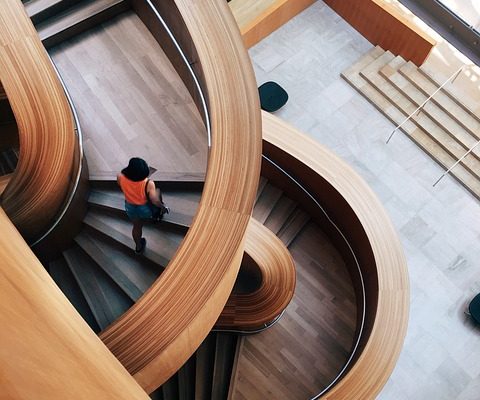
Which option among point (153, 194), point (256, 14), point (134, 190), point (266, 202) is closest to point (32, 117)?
point (134, 190)

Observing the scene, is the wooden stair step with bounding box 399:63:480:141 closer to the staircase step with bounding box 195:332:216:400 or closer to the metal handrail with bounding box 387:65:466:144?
the metal handrail with bounding box 387:65:466:144

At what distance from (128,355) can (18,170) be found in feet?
6.41

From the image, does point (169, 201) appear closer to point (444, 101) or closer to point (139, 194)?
point (139, 194)

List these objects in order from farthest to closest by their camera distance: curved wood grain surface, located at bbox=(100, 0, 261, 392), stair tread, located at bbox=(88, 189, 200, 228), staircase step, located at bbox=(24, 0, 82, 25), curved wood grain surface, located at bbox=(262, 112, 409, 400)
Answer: curved wood grain surface, located at bbox=(262, 112, 409, 400)
staircase step, located at bbox=(24, 0, 82, 25)
stair tread, located at bbox=(88, 189, 200, 228)
curved wood grain surface, located at bbox=(100, 0, 261, 392)

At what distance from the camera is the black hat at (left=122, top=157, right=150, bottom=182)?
407 centimetres

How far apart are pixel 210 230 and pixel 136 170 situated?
0.77 metres

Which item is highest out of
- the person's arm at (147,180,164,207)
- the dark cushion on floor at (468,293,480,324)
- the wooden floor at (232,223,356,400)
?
the person's arm at (147,180,164,207)

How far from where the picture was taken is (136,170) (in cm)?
410

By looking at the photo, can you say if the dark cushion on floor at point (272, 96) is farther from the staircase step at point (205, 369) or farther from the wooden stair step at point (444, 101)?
the staircase step at point (205, 369)

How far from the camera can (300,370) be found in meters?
6.69

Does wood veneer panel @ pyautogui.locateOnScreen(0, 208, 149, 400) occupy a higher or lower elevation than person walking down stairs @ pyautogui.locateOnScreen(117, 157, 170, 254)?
higher

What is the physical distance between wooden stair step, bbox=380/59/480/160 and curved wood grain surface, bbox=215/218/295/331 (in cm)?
381

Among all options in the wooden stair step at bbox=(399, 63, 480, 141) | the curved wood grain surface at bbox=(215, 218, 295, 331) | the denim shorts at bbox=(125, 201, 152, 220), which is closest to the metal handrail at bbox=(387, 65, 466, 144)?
the wooden stair step at bbox=(399, 63, 480, 141)

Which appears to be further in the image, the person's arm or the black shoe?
the black shoe
